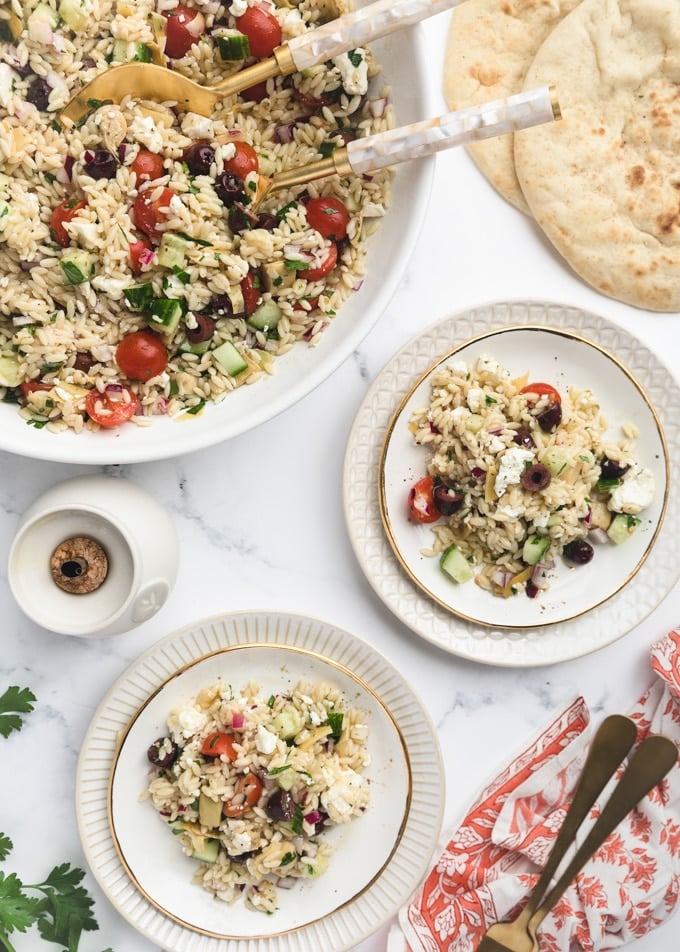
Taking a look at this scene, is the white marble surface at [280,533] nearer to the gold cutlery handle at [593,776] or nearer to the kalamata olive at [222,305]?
the gold cutlery handle at [593,776]

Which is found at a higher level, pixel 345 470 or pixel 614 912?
pixel 345 470

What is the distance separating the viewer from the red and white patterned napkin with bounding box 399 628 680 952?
273cm

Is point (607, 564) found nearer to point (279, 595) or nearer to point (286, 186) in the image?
point (279, 595)

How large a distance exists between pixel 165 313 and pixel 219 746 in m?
1.23

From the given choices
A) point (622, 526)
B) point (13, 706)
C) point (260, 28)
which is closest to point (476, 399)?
point (622, 526)

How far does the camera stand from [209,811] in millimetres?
2617

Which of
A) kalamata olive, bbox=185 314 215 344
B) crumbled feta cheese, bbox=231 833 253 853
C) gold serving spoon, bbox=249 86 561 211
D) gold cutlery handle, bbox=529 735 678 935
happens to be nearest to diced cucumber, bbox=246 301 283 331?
kalamata olive, bbox=185 314 215 344

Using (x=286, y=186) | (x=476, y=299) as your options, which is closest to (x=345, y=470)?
(x=476, y=299)

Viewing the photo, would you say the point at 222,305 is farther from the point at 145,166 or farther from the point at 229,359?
the point at 145,166

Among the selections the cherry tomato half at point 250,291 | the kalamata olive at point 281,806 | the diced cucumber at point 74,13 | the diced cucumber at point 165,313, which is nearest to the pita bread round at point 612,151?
the cherry tomato half at point 250,291

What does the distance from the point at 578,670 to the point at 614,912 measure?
70 centimetres

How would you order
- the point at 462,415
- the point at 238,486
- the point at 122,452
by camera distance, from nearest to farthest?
the point at 122,452 < the point at 462,415 < the point at 238,486

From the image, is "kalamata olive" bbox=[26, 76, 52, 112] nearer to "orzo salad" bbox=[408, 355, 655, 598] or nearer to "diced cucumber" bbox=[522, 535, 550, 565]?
"orzo salad" bbox=[408, 355, 655, 598]

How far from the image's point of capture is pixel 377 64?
2.23 meters
